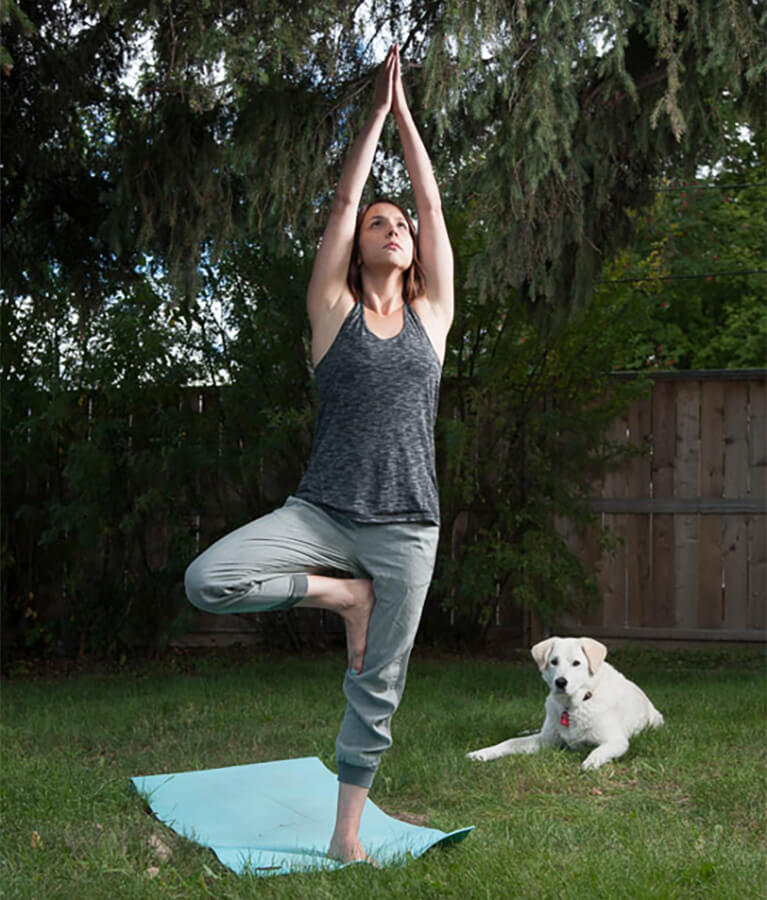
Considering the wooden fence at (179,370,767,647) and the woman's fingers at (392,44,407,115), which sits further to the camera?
the wooden fence at (179,370,767,647)

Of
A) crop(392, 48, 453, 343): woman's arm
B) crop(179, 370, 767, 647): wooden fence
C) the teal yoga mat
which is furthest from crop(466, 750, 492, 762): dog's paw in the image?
crop(179, 370, 767, 647): wooden fence

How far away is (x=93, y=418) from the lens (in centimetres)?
729

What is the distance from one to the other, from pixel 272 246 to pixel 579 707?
2420mm

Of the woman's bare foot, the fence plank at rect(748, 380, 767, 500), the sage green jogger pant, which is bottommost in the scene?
the woman's bare foot

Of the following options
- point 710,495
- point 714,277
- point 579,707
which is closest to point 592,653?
point 579,707

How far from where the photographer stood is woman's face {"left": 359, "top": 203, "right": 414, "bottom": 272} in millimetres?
3045

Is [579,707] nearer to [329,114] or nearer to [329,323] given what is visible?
[329,323]

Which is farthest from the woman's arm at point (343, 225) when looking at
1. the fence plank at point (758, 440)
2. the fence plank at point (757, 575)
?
the fence plank at point (757, 575)

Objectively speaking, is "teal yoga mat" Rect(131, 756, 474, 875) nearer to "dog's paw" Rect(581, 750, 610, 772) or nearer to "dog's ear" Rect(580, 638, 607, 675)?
"dog's paw" Rect(581, 750, 610, 772)

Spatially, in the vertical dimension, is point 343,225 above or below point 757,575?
above

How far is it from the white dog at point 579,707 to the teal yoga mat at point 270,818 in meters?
0.79

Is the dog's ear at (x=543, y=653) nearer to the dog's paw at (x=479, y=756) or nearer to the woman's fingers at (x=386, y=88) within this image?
the dog's paw at (x=479, y=756)

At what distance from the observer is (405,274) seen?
10.5ft

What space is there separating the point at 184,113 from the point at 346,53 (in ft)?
2.60
